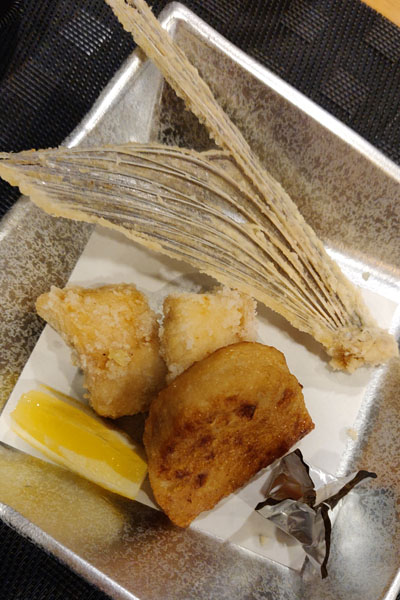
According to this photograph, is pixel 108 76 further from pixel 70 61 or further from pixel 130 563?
pixel 130 563

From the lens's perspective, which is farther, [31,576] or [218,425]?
[31,576]

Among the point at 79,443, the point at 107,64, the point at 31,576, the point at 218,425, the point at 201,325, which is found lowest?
the point at 31,576

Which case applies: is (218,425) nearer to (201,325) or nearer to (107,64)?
(201,325)

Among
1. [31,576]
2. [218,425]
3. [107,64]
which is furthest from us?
[107,64]

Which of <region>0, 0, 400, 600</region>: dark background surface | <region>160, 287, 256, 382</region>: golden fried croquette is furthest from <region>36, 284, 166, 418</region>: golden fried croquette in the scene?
<region>0, 0, 400, 600</region>: dark background surface

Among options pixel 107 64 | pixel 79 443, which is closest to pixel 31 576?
pixel 79 443

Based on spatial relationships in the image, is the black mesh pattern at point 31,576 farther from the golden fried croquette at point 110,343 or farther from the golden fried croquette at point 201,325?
the golden fried croquette at point 201,325

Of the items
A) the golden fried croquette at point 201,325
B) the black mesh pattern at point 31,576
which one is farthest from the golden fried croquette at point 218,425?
the black mesh pattern at point 31,576

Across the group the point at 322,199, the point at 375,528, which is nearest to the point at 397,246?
the point at 322,199
